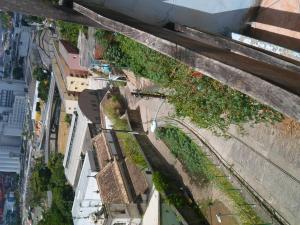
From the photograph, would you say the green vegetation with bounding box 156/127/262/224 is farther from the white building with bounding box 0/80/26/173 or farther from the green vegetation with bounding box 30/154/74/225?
the white building with bounding box 0/80/26/173

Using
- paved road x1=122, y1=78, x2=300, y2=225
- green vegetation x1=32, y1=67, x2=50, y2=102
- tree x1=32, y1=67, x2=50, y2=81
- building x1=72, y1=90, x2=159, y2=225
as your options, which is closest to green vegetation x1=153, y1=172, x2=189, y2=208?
building x1=72, y1=90, x2=159, y2=225

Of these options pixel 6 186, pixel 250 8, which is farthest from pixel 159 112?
pixel 6 186

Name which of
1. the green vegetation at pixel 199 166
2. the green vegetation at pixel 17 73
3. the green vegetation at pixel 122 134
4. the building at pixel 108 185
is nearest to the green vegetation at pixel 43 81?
the building at pixel 108 185

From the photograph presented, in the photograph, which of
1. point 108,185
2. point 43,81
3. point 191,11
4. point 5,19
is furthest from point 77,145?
point 5,19

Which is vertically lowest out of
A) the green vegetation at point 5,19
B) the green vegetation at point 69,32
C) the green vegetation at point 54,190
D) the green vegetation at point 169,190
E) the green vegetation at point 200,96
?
the green vegetation at point 54,190

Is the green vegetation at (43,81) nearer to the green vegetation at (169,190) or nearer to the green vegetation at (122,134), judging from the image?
the green vegetation at (122,134)

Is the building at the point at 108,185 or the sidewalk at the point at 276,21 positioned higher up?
the sidewalk at the point at 276,21

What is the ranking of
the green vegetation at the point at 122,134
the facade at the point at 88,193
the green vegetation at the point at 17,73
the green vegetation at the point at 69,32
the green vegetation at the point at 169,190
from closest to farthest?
the green vegetation at the point at 169,190
the green vegetation at the point at 122,134
the facade at the point at 88,193
the green vegetation at the point at 69,32
the green vegetation at the point at 17,73
